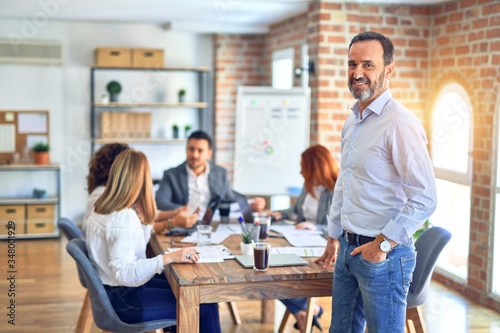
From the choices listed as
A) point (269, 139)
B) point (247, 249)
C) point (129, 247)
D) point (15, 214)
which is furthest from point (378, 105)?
point (15, 214)

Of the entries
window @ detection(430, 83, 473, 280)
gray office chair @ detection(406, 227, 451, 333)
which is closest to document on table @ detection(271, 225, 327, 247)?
gray office chair @ detection(406, 227, 451, 333)

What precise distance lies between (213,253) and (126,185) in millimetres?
532

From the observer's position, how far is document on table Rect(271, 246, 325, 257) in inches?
132

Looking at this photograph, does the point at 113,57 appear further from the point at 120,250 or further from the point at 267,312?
the point at 120,250

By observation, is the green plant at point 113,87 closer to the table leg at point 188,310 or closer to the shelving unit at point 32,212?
the shelving unit at point 32,212

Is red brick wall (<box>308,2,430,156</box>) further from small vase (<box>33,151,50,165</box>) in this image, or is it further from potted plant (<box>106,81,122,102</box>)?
small vase (<box>33,151,50,165</box>)

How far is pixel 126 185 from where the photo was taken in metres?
3.21

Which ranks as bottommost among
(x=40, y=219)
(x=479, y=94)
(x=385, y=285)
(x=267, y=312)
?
(x=267, y=312)

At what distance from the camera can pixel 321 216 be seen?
14.0 ft

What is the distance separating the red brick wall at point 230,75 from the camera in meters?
8.09

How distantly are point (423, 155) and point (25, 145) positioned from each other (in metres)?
6.17

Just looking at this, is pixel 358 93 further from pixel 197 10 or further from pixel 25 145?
pixel 25 145

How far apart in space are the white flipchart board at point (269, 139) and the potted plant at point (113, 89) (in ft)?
6.57

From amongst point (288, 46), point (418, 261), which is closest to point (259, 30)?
point (288, 46)
